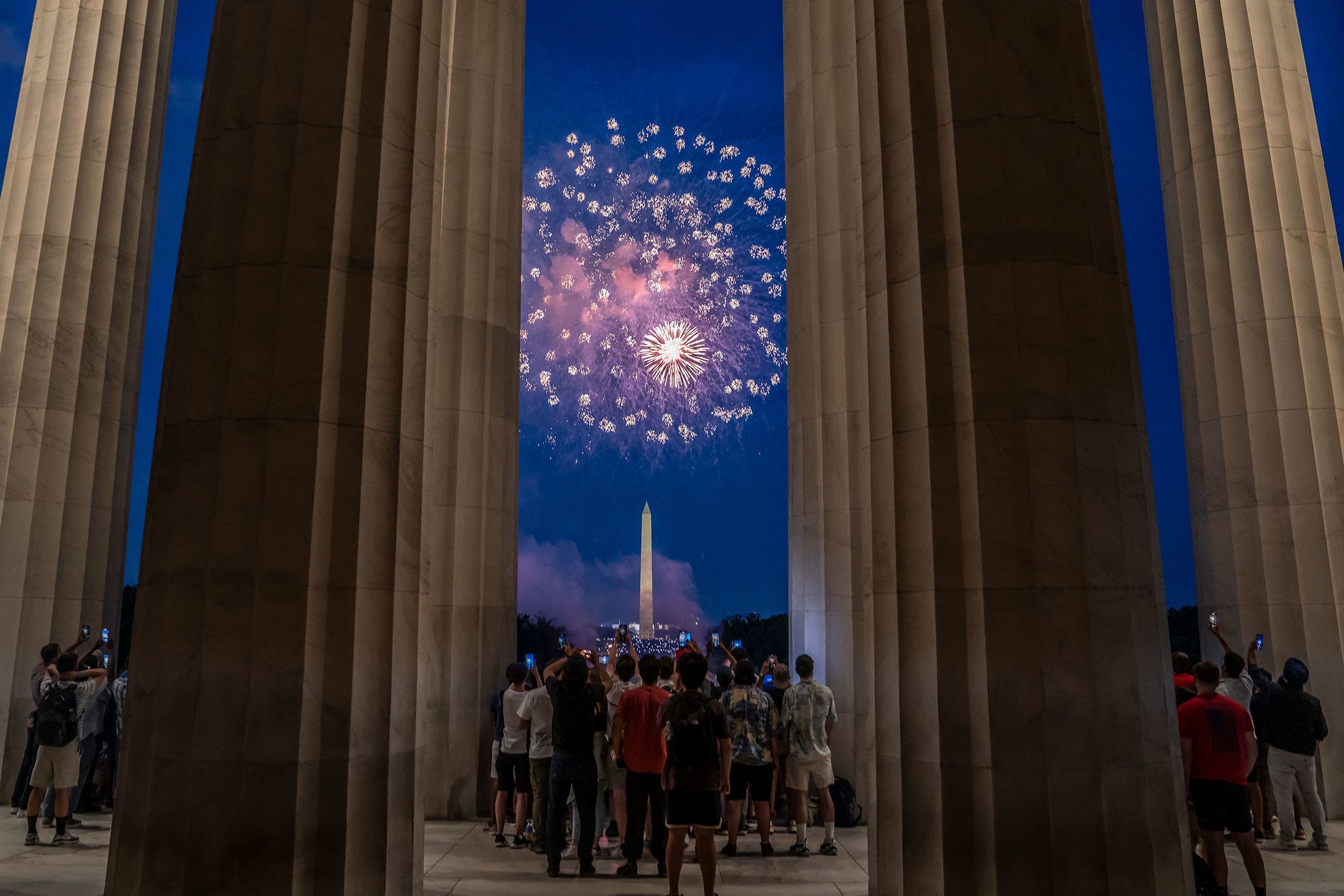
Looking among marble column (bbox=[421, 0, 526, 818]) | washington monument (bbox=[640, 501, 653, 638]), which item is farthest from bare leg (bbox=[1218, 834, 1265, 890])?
washington monument (bbox=[640, 501, 653, 638])

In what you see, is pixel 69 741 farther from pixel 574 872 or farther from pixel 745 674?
pixel 745 674

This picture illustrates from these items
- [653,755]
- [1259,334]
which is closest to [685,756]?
[653,755]

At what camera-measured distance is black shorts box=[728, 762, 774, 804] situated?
13.8 metres

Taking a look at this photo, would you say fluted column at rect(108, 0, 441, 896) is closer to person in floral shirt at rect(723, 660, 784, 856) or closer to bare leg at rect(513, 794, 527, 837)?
bare leg at rect(513, 794, 527, 837)

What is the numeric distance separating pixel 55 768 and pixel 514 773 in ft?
23.0

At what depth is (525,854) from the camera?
1385cm

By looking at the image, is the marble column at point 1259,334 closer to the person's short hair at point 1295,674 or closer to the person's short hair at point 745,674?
the person's short hair at point 1295,674

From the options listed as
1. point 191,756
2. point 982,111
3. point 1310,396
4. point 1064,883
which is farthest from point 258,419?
point 1310,396

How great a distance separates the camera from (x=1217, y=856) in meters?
11.0

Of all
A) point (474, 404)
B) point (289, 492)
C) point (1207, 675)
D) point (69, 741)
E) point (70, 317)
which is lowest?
point (69, 741)

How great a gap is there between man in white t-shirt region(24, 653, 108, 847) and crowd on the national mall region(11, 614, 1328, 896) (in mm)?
25

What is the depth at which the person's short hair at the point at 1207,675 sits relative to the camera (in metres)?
11.0

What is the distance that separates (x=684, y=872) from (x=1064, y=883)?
20.0 feet

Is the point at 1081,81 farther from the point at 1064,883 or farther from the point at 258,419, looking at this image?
the point at 258,419
